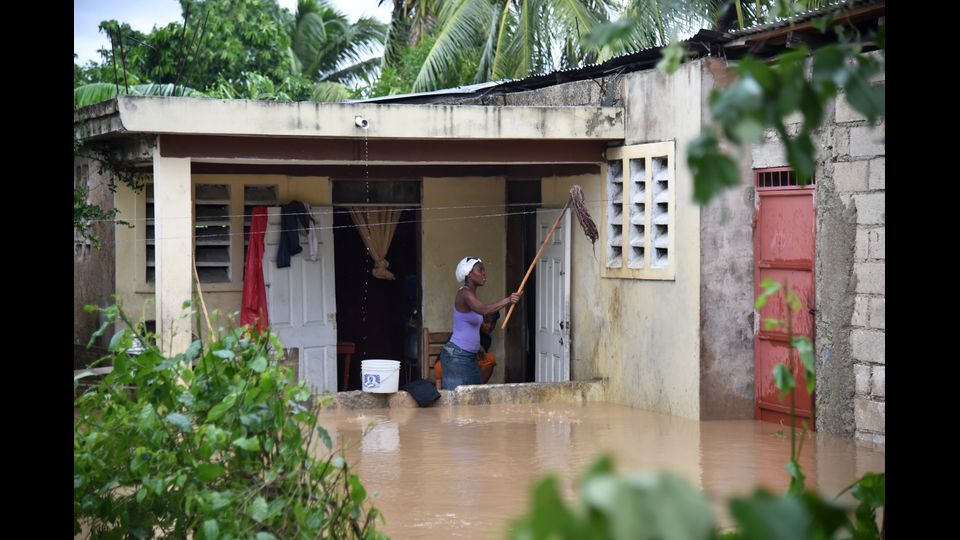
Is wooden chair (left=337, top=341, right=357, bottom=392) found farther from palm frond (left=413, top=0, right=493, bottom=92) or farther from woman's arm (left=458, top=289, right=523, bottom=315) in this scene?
palm frond (left=413, top=0, right=493, bottom=92)

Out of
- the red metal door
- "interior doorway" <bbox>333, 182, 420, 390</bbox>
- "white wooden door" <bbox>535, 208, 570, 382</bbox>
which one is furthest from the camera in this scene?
"interior doorway" <bbox>333, 182, 420, 390</bbox>

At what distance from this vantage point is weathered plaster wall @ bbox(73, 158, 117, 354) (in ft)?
43.5

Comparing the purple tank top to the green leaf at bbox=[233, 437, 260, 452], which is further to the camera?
the purple tank top

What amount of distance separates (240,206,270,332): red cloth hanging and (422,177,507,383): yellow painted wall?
6.34ft

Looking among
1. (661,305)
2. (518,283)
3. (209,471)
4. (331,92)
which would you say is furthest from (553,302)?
(331,92)

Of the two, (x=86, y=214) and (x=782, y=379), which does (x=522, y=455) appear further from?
(x=782, y=379)

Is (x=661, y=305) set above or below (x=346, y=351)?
above

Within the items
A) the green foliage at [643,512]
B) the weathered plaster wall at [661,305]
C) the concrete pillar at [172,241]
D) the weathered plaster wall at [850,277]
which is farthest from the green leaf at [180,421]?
the weathered plaster wall at [661,305]

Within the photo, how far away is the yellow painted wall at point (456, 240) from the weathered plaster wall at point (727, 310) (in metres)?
3.86

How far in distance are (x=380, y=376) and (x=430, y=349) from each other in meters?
2.48

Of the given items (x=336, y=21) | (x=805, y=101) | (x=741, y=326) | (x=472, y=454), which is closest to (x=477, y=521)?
(x=472, y=454)

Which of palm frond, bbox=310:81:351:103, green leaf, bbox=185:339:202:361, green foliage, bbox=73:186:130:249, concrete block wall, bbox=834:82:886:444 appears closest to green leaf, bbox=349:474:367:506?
green leaf, bbox=185:339:202:361

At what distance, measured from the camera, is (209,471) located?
14.6 feet
